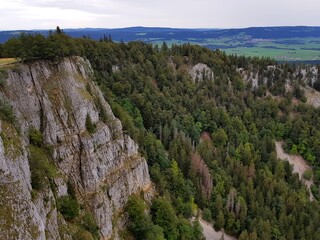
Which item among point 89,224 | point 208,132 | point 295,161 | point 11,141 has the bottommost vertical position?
point 295,161

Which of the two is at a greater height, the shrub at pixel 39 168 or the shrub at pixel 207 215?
the shrub at pixel 39 168

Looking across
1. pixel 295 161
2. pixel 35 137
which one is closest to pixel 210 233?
pixel 35 137

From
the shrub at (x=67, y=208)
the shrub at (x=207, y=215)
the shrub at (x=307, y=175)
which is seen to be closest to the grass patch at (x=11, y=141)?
the shrub at (x=67, y=208)

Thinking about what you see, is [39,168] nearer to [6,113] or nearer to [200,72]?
[6,113]

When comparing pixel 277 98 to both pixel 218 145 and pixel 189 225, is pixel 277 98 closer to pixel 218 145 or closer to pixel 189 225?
pixel 218 145

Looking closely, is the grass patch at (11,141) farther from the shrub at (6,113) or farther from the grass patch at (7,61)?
the grass patch at (7,61)

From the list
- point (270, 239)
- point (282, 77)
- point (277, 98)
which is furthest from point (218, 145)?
point (282, 77)
